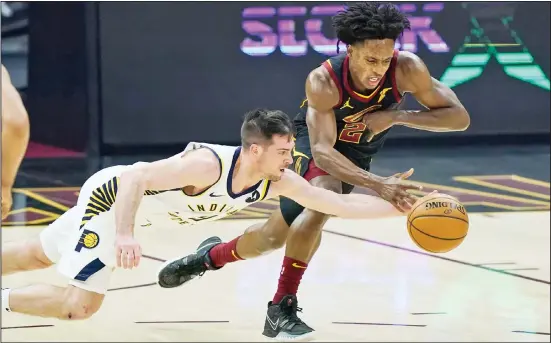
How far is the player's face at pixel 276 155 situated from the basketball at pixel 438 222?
27.8 inches

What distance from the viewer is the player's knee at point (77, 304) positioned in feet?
15.8

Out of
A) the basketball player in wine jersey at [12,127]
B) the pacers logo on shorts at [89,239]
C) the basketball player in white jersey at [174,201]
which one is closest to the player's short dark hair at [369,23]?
the basketball player in white jersey at [174,201]

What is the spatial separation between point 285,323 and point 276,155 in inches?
64.3

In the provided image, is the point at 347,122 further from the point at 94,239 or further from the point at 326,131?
the point at 94,239

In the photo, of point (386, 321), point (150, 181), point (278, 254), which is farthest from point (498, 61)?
point (150, 181)

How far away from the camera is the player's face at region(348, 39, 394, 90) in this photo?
5.00 metres

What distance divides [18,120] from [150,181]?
1.83 m

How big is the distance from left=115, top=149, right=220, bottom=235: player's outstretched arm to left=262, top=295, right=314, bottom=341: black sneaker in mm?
1460

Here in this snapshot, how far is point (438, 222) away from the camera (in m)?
4.72

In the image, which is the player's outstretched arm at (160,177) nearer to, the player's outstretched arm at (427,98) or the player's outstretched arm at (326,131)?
the player's outstretched arm at (326,131)

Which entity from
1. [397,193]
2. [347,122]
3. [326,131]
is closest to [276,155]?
[397,193]

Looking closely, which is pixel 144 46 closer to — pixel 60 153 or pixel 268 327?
pixel 60 153

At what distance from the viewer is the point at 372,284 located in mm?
7293

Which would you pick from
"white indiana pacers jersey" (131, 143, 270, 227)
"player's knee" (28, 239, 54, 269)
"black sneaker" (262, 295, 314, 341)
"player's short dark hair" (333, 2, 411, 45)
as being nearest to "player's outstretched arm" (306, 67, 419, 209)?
"player's short dark hair" (333, 2, 411, 45)
